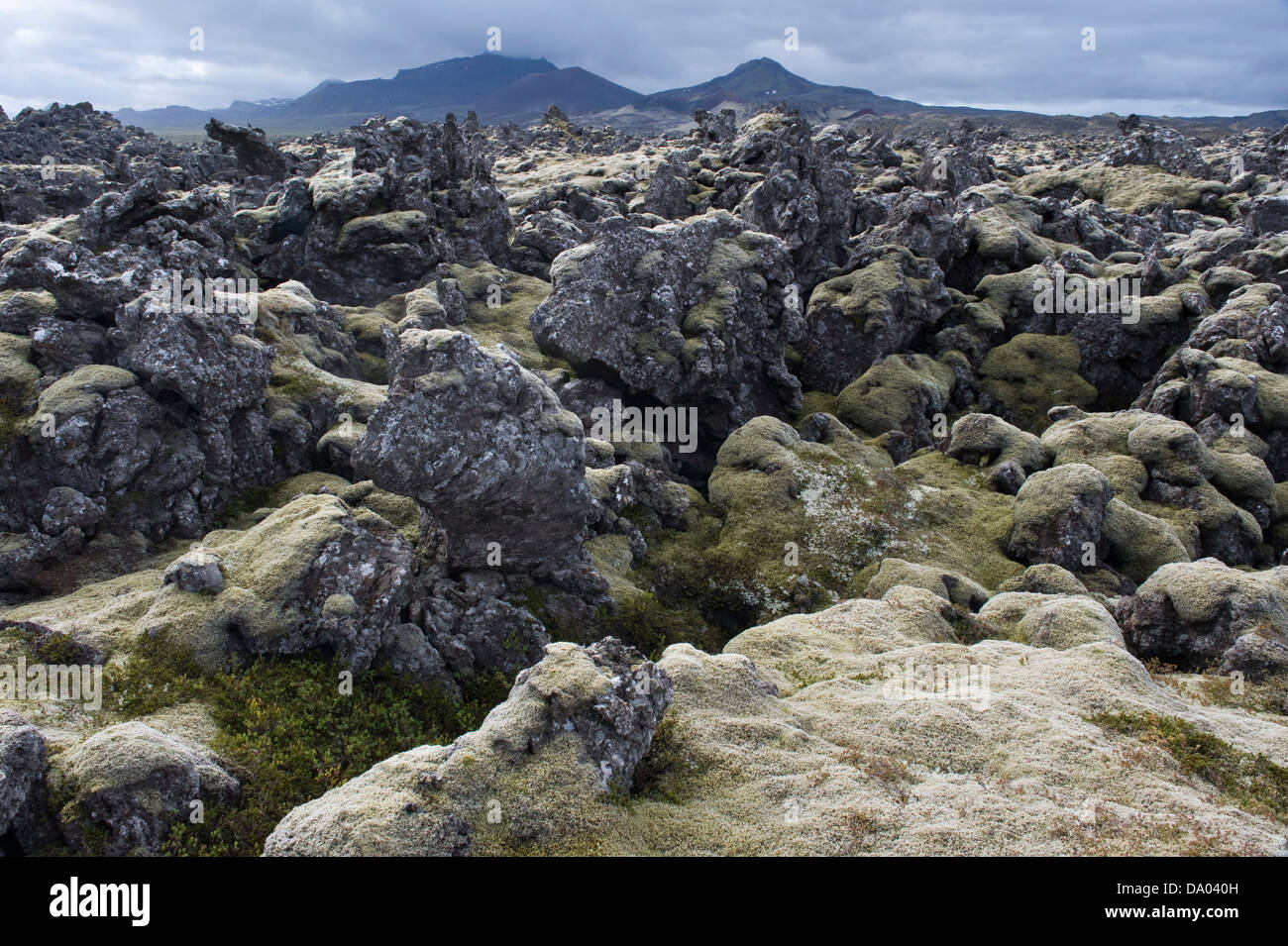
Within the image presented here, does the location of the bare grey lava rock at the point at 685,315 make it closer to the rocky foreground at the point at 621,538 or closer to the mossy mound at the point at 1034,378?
the rocky foreground at the point at 621,538

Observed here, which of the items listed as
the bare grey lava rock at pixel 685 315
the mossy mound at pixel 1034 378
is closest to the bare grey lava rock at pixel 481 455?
the bare grey lava rock at pixel 685 315

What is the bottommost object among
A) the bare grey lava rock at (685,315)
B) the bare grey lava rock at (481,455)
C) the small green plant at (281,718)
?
the small green plant at (281,718)

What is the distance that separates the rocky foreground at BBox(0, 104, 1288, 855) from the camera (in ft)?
38.5

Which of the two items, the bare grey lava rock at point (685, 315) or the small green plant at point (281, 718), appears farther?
the bare grey lava rock at point (685, 315)

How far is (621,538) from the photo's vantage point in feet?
87.8

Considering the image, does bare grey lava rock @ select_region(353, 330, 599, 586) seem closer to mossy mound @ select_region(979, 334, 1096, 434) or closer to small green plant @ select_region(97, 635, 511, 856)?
small green plant @ select_region(97, 635, 511, 856)

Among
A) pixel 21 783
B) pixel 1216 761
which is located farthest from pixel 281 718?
pixel 1216 761

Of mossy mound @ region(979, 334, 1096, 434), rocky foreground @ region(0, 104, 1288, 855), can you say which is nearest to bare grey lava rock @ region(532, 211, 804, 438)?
rocky foreground @ region(0, 104, 1288, 855)

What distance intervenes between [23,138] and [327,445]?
104949 millimetres

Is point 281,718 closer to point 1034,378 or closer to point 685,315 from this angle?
point 685,315

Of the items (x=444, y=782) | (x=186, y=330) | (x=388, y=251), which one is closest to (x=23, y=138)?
(x=388, y=251)

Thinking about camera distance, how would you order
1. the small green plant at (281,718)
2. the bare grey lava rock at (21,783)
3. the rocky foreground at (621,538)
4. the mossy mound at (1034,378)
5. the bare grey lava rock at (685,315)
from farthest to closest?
the mossy mound at (1034,378) < the bare grey lava rock at (685,315) < the small green plant at (281,718) < the rocky foreground at (621,538) < the bare grey lava rock at (21,783)

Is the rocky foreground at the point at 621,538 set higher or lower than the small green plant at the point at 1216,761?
higher

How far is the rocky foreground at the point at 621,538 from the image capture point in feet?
38.5
